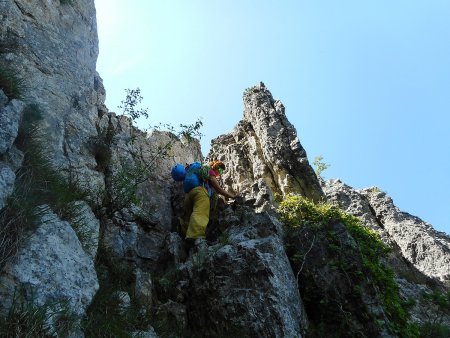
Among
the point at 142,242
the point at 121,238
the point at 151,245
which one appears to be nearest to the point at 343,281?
the point at 151,245

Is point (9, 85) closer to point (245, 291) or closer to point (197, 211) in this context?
point (197, 211)

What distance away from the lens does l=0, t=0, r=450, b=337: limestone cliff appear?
548 cm

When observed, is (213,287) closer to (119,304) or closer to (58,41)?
(119,304)

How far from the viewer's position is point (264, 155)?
47.9 feet

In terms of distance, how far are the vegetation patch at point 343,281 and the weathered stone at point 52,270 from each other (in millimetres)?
4278

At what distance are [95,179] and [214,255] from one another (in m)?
3.62

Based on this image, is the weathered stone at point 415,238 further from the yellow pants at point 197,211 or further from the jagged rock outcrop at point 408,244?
the yellow pants at point 197,211

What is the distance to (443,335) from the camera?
8.66 m

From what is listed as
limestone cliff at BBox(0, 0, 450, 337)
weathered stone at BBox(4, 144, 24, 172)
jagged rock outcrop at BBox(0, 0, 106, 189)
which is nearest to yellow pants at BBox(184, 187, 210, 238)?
limestone cliff at BBox(0, 0, 450, 337)

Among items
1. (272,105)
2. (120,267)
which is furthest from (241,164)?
(120,267)

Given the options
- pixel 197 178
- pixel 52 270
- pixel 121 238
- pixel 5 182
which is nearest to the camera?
pixel 52 270

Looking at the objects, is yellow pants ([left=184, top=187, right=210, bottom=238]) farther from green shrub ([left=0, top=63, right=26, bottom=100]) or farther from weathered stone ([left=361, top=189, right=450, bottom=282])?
weathered stone ([left=361, top=189, right=450, bottom=282])

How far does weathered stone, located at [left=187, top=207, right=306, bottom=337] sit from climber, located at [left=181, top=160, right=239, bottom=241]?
4.18 ft

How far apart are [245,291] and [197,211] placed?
335 cm
